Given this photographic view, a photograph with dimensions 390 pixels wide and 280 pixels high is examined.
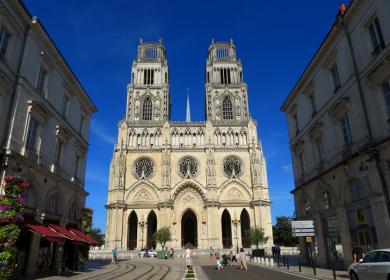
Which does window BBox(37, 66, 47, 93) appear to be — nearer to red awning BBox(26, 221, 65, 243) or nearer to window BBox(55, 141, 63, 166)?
window BBox(55, 141, 63, 166)

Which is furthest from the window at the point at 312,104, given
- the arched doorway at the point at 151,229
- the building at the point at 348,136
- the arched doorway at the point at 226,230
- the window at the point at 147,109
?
the window at the point at 147,109

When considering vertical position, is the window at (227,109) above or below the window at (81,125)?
above

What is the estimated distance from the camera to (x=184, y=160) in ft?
165

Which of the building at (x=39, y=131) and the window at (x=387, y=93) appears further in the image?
the building at (x=39, y=131)

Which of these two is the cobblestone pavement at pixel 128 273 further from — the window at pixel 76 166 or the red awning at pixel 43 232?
the window at pixel 76 166

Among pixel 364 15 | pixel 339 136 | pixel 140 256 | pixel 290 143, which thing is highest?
pixel 364 15

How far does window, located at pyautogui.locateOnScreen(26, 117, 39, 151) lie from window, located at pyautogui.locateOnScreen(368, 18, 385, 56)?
18.1 metres

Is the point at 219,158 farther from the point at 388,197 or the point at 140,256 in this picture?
the point at 388,197

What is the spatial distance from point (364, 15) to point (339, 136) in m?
6.64

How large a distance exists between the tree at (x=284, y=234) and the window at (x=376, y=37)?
5448 centimetres

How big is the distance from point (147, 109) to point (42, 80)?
121ft

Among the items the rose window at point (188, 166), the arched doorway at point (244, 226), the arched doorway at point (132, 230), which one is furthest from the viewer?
the rose window at point (188, 166)

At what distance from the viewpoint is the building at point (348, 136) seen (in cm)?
1374

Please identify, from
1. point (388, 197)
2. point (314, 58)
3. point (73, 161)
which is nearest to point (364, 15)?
point (314, 58)
